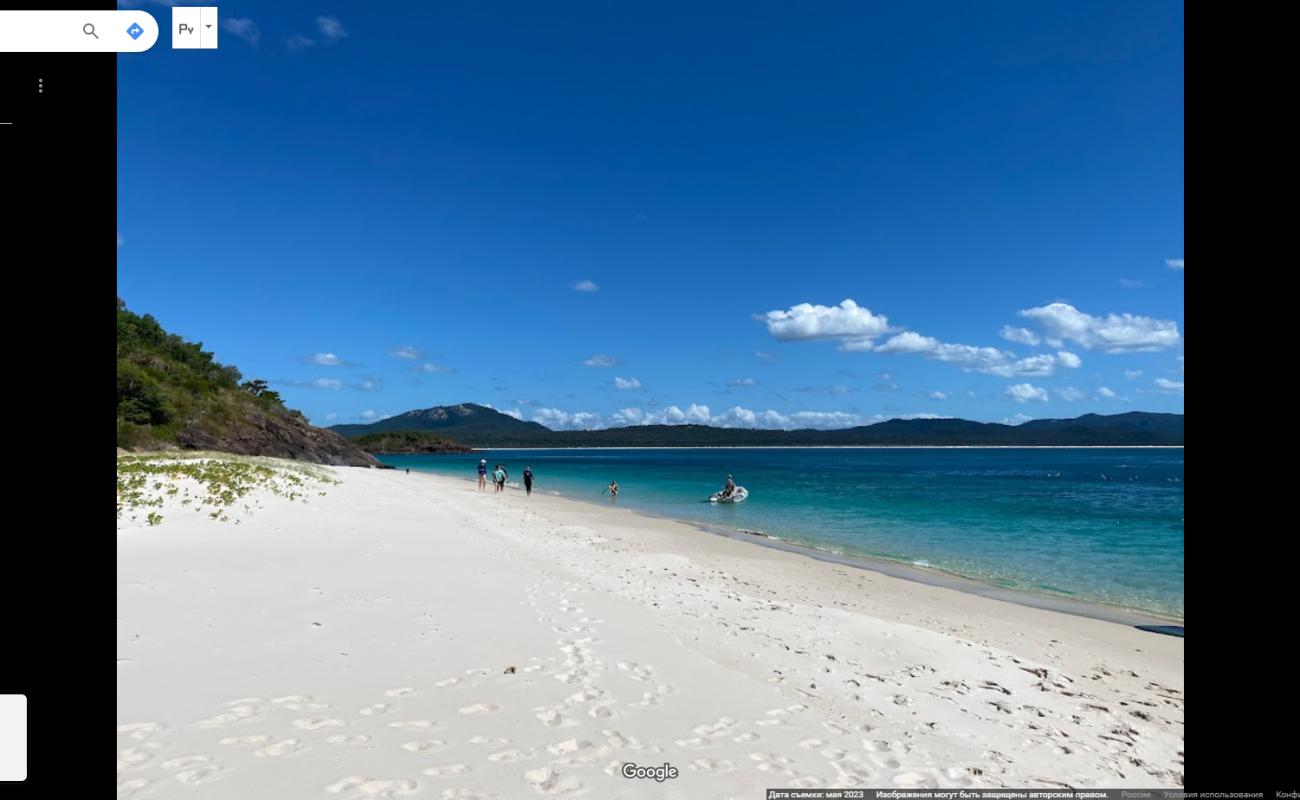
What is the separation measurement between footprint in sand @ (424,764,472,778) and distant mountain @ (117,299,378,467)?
52.7 metres

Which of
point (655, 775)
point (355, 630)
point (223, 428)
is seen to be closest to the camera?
point (655, 775)

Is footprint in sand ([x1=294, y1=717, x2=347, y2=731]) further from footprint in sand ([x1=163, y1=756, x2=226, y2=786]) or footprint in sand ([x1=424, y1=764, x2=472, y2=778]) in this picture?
footprint in sand ([x1=424, y1=764, x2=472, y2=778])

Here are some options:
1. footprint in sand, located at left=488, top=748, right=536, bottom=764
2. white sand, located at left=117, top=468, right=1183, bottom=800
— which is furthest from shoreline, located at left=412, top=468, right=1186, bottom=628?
footprint in sand, located at left=488, top=748, right=536, bottom=764

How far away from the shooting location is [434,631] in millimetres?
7281

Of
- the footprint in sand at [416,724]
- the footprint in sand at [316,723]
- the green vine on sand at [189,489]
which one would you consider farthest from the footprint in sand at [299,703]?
the green vine on sand at [189,489]
